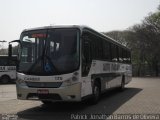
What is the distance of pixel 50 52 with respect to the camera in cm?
1324

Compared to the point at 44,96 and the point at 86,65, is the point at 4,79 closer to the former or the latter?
the point at 86,65

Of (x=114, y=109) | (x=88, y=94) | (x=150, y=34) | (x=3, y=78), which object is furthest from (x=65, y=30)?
(x=150, y=34)

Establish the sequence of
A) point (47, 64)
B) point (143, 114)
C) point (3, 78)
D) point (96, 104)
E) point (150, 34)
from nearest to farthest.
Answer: point (143, 114) < point (47, 64) < point (96, 104) < point (3, 78) < point (150, 34)

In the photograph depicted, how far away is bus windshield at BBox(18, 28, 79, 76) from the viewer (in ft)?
42.5

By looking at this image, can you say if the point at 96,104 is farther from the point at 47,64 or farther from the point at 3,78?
the point at 3,78

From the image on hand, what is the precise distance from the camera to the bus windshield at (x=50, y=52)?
13.0 metres

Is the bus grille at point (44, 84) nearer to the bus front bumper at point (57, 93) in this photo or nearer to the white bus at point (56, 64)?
the white bus at point (56, 64)

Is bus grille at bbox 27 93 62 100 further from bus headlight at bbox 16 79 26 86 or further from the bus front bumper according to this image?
bus headlight at bbox 16 79 26 86

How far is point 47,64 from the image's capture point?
13.1 m

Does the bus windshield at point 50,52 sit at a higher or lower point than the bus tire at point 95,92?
higher

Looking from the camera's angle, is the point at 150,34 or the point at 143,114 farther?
the point at 150,34

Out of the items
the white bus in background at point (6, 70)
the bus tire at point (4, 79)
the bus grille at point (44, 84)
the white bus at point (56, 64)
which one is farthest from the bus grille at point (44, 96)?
the bus tire at point (4, 79)

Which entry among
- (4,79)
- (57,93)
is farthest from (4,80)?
(57,93)

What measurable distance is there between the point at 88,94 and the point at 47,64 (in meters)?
2.11
